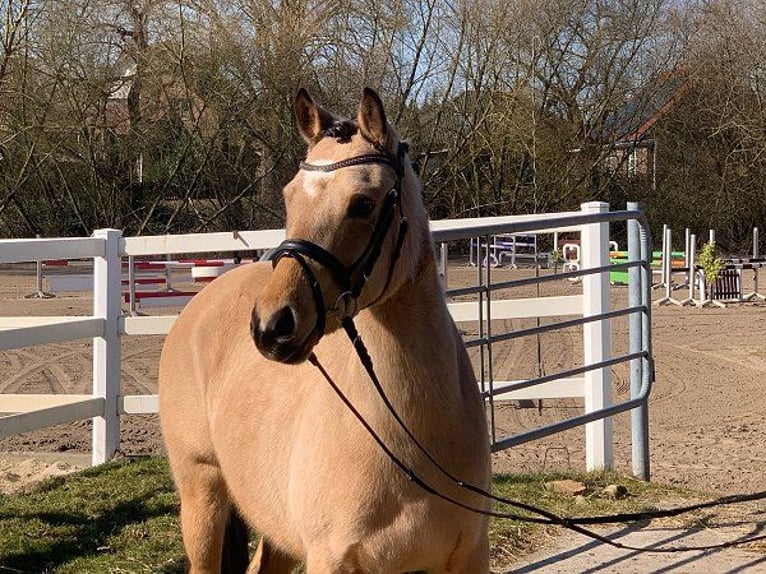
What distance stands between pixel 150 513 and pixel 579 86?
25.2 m

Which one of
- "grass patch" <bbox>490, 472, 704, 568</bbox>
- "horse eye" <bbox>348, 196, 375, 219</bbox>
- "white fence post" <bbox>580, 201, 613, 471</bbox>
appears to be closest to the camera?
"horse eye" <bbox>348, 196, 375, 219</bbox>

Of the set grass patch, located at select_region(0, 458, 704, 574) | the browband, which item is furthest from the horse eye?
grass patch, located at select_region(0, 458, 704, 574)

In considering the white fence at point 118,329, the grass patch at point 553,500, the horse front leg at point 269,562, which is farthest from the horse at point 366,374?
the white fence at point 118,329

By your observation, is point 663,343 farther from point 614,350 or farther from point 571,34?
point 571,34

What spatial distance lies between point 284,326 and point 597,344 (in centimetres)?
461

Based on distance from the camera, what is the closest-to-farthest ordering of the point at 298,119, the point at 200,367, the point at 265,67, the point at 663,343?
the point at 298,119 → the point at 200,367 → the point at 663,343 → the point at 265,67

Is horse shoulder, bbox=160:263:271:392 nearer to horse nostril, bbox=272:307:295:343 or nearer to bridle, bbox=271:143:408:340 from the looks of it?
bridle, bbox=271:143:408:340

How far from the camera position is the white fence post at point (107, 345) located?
6973 mm

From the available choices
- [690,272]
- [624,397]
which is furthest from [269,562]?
[690,272]

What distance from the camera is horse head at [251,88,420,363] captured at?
8.08 ft

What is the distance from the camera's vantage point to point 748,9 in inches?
1164

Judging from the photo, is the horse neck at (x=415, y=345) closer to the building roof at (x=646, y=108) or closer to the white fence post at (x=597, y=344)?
the white fence post at (x=597, y=344)

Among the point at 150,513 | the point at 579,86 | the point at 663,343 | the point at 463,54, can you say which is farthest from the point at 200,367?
the point at 579,86

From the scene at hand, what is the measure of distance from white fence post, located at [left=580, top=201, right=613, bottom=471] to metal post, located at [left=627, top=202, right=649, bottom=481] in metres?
0.21
